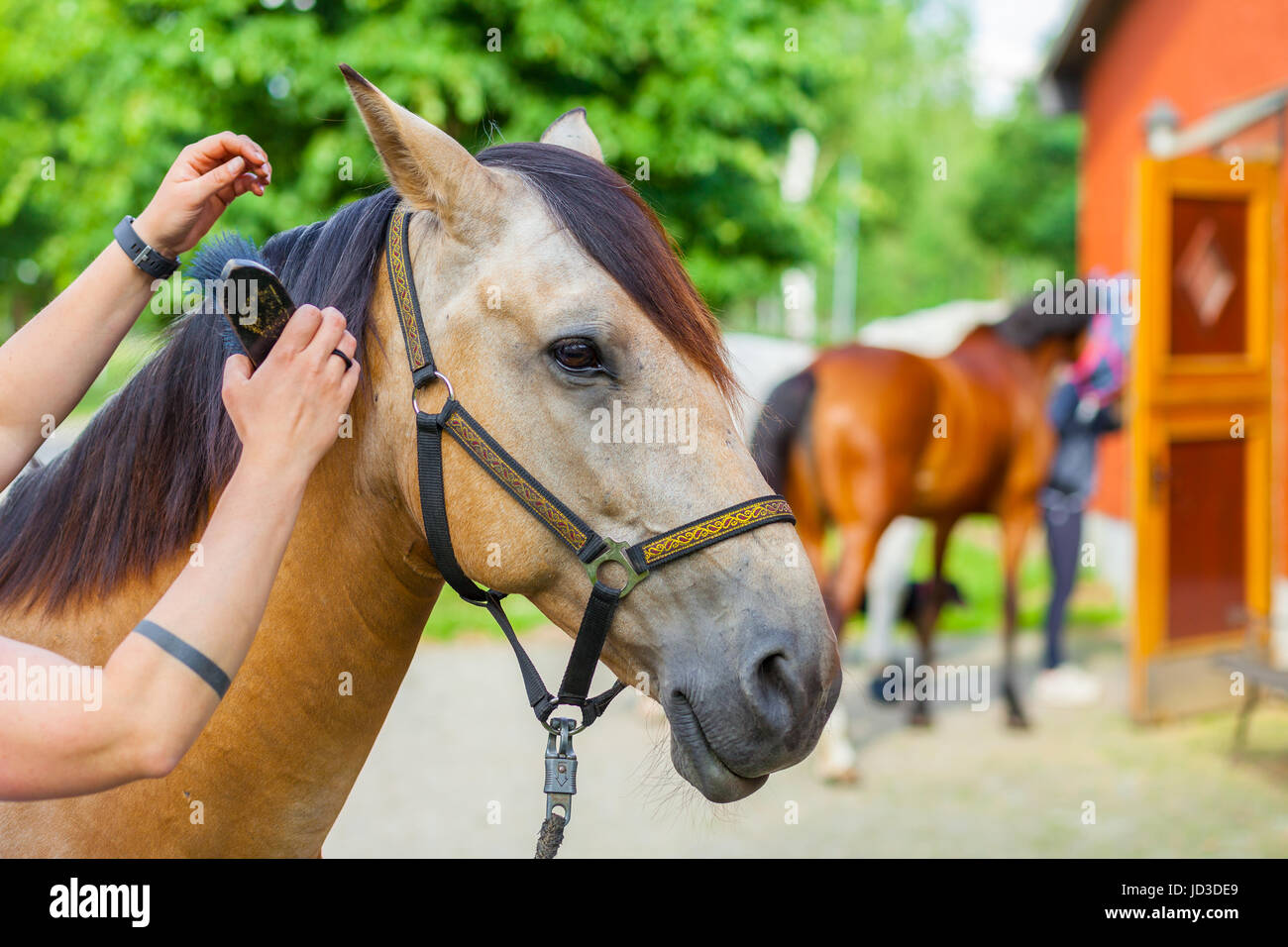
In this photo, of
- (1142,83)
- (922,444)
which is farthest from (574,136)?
→ (1142,83)

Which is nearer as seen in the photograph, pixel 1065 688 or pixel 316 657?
pixel 316 657

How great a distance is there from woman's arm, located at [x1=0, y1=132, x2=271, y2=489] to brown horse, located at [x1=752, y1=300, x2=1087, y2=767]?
12.1 feet

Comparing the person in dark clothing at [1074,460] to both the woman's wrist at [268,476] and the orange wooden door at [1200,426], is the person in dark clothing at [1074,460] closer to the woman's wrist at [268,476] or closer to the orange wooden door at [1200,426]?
the orange wooden door at [1200,426]

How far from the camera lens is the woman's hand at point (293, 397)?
1.08 meters

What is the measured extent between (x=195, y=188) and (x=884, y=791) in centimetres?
446

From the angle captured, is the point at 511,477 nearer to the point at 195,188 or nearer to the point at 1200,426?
the point at 195,188

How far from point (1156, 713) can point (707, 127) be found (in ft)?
16.3

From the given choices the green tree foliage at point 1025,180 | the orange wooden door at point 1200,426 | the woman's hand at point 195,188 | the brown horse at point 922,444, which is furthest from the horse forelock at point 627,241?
the green tree foliage at point 1025,180

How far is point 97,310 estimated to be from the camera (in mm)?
1507

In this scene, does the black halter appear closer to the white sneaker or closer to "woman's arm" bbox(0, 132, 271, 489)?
"woman's arm" bbox(0, 132, 271, 489)

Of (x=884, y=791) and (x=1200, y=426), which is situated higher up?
(x=1200, y=426)

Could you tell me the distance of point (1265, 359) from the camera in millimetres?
6082

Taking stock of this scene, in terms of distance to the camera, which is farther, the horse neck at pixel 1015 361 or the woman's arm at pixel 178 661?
the horse neck at pixel 1015 361

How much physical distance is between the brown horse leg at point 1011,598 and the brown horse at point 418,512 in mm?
→ 4935
